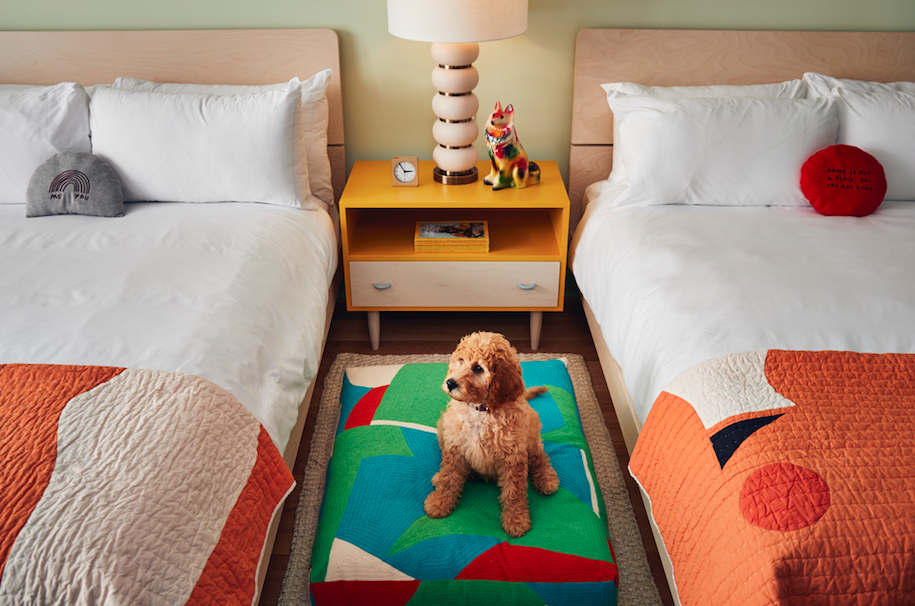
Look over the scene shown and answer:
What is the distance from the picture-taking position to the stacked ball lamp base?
2.06 metres

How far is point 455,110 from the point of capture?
2129 mm

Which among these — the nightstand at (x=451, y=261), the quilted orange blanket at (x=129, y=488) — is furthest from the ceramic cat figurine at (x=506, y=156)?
the quilted orange blanket at (x=129, y=488)

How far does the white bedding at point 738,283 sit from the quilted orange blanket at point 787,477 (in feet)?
0.29

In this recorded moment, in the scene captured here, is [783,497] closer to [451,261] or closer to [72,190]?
[451,261]

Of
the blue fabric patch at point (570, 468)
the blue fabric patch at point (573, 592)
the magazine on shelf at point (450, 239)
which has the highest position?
the magazine on shelf at point (450, 239)

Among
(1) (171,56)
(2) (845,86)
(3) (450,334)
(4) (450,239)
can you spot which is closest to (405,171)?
(4) (450,239)

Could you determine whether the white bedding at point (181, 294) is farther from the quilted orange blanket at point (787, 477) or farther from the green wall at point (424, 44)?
the quilted orange blanket at point (787, 477)

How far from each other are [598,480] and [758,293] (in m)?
0.64

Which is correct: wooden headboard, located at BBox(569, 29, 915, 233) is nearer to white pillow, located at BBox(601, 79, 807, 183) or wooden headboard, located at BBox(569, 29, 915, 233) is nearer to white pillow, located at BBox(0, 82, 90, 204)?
white pillow, located at BBox(601, 79, 807, 183)

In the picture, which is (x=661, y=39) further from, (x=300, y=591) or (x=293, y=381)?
(x=300, y=591)

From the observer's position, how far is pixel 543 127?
2398 millimetres

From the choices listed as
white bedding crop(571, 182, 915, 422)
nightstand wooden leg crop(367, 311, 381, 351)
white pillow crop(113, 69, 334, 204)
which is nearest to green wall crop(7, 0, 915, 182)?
white pillow crop(113, 69, 334, 204)

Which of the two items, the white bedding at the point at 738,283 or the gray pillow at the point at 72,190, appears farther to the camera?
the gray pillow at the point at 72,190

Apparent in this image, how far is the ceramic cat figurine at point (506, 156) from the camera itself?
208 cm
